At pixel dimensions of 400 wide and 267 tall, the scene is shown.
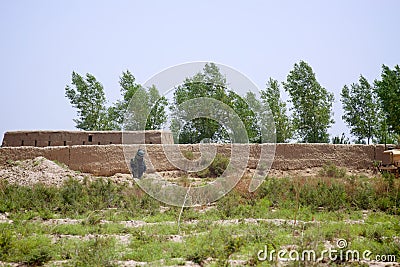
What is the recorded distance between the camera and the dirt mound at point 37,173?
17.2 metres

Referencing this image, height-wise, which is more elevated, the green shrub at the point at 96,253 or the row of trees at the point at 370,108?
the row of trees at the point at 370,108

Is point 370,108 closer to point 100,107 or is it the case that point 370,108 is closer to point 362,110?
point 362,110

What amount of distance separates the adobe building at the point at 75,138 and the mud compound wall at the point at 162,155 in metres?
0.82

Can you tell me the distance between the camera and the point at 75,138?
69.6 ft

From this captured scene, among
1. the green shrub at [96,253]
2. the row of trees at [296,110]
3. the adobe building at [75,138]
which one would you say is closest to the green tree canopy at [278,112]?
the row of trees at [296,110]

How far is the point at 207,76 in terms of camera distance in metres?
20.2

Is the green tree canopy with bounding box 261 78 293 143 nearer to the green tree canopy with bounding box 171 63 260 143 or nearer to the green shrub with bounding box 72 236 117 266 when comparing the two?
the green tree canopy with bounding box 171 63 260 143

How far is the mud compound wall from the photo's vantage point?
19953mm

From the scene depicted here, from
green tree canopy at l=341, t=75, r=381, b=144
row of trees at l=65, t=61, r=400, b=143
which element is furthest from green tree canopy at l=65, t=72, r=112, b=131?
green tree canopy at l=341, t=75, r=381, b=144

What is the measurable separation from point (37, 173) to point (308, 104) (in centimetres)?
1723

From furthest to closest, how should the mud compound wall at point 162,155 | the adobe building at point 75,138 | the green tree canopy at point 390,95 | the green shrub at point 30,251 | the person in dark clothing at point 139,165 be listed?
the green tree canopy at point 390,95, the adobe building at point 75,138, the mud compound wall at point 162,155, the person in dark clothing at point 139,165, the green shrub at point 30,251

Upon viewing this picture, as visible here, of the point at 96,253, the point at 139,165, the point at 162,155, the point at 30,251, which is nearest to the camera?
the point at 96,253

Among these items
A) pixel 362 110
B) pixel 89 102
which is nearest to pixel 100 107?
pixel 89 102

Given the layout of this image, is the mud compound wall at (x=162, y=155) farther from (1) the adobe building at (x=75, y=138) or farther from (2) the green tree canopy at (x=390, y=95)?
(2) the green tree canopy at (x=390, y=95)
